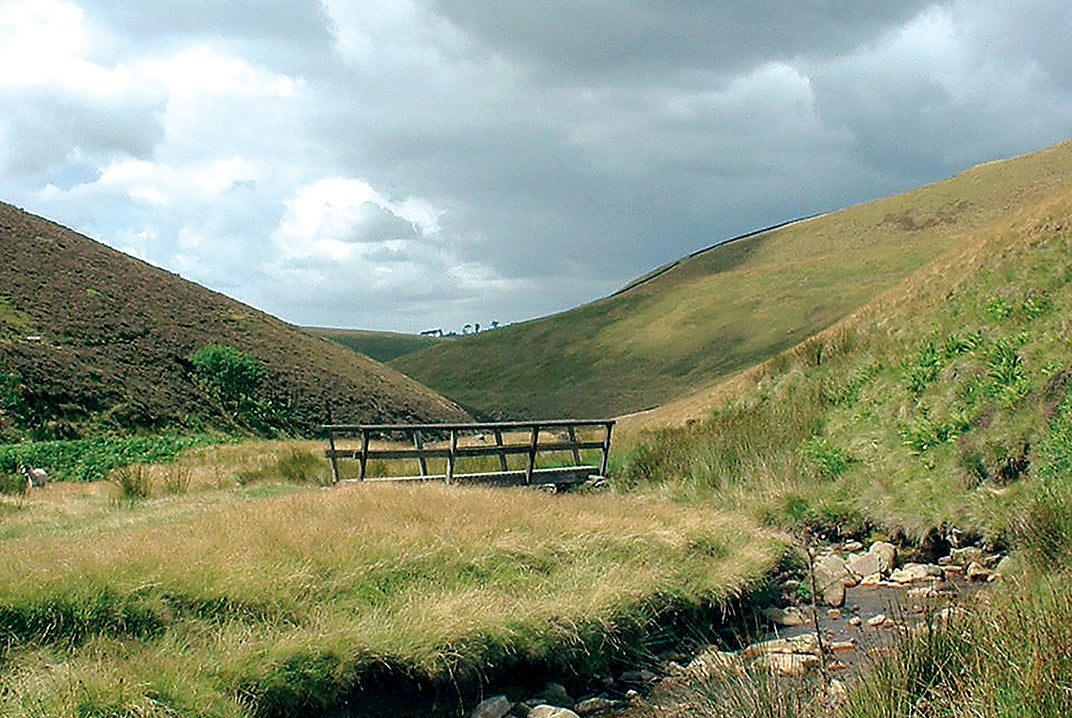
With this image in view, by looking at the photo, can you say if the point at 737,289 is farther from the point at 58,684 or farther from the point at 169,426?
the point at 58,684

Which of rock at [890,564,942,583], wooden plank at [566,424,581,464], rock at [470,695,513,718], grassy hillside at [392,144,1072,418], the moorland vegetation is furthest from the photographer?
grassy hillside at [392,144,1072,418]

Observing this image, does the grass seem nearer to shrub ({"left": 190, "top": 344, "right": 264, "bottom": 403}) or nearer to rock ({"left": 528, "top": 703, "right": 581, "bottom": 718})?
rock ({"left": 528, "top": 703, "right": 581, "bottom": 718})

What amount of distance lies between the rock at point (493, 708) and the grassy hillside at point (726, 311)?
84.7 metres

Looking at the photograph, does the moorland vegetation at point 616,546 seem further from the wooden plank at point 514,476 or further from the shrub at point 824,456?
the wooden plank at point 514,476

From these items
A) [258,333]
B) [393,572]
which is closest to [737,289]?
[258,333]

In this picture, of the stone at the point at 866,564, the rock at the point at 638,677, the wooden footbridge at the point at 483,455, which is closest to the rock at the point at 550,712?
the rock at the point at 638,677

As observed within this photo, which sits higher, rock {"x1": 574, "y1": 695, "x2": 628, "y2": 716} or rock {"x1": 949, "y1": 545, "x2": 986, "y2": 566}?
rock {"x1": 949, "y1": 545, "x2": 986, "y2": 566}

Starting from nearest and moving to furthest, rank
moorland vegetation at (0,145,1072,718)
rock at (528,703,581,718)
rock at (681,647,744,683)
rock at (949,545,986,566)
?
rock at (681,647,744,683)
moorland vegetation at (0,145,1072,718)
rock at (528,703,581,718)
rock at (949,545,986,566)

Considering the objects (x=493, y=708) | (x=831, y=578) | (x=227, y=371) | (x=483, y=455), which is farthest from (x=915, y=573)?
(x=227, y=371)

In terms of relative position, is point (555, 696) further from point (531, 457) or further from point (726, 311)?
point (726, 311)

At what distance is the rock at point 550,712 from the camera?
363 inches

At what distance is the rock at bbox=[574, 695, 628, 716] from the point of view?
31.8ft

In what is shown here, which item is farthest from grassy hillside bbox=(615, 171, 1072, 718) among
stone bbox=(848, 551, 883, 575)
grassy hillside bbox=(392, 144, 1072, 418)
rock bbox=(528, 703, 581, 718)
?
grassy hillside bbox=(392, 144, 1072, 418)

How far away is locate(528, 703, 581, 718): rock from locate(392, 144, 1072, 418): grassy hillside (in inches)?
3338
